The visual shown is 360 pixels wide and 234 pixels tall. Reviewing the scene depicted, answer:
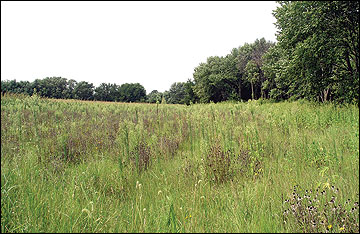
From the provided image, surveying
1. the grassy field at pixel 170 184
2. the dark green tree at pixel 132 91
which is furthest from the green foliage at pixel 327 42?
the dark green tree at pixel 132 91

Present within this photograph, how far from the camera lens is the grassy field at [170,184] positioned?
55.7 inches

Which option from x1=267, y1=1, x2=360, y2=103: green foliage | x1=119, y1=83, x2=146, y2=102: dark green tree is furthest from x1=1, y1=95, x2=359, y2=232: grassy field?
x1=119, y1=83, x2=146, y2=102: dark green tree

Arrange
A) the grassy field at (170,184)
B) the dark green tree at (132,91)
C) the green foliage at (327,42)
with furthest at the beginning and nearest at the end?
the dark green tree at (132,91) → the green foliage at (327,42) → the grassy field at (170,184)

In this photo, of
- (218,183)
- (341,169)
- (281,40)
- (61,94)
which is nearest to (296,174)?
(341,169)

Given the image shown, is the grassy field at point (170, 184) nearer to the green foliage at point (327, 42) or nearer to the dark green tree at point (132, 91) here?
the green foliage at point (327, 42)

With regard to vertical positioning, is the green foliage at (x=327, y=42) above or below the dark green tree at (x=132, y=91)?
below

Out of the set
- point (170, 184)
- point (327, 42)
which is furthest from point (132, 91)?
point (170, 184)

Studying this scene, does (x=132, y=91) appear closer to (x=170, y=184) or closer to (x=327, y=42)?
(x=327, y=42)

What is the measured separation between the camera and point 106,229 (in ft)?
4.39

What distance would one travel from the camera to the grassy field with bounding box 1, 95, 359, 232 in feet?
4.64

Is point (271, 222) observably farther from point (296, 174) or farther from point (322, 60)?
point (322, 60)

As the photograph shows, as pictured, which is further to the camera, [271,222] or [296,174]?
[296,174]

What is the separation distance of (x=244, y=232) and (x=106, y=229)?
1076mm

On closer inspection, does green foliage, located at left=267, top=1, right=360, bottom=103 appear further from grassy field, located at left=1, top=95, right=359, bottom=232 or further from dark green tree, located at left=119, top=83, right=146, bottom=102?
dark green tree, located at left=119, top=83, right=146, bottom=102
